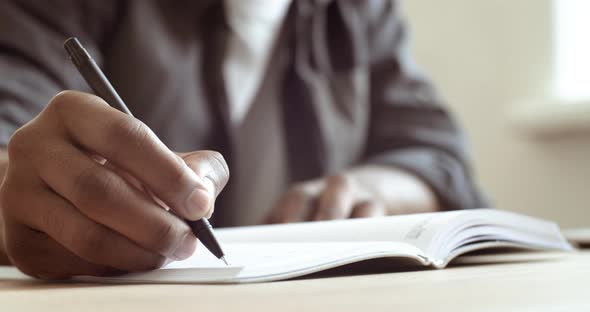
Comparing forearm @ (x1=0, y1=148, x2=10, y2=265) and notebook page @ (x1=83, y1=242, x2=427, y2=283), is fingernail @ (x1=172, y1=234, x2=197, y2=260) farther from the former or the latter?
forearm @ (x1=0, y1=148, x2=10, y2=265)

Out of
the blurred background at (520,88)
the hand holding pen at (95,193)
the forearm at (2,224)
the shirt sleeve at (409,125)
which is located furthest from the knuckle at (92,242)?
the blurred background at (520,88)

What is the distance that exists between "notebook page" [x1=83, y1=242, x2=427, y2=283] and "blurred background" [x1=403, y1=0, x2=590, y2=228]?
1247 millimetres

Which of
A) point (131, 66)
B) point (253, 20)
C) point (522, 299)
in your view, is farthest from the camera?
point (253, 20)

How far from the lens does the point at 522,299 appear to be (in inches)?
12.5

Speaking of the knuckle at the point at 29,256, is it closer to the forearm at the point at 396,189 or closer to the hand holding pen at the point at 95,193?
the hand holding pen at the point at 95,193

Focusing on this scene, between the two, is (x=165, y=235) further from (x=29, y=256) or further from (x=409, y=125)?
(x=409, y=125)

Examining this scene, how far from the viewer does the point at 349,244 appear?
0.47 metres

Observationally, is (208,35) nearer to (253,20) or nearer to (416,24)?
(253,20)

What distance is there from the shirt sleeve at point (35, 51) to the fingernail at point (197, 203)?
44cm

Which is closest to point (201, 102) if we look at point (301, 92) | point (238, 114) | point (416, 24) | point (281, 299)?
point (238, 114)

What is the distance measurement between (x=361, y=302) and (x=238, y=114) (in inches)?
32.9

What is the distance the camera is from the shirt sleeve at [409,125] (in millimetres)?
1096

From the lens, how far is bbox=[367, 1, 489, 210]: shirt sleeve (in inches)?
43.1

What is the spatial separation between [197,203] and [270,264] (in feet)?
0.18
